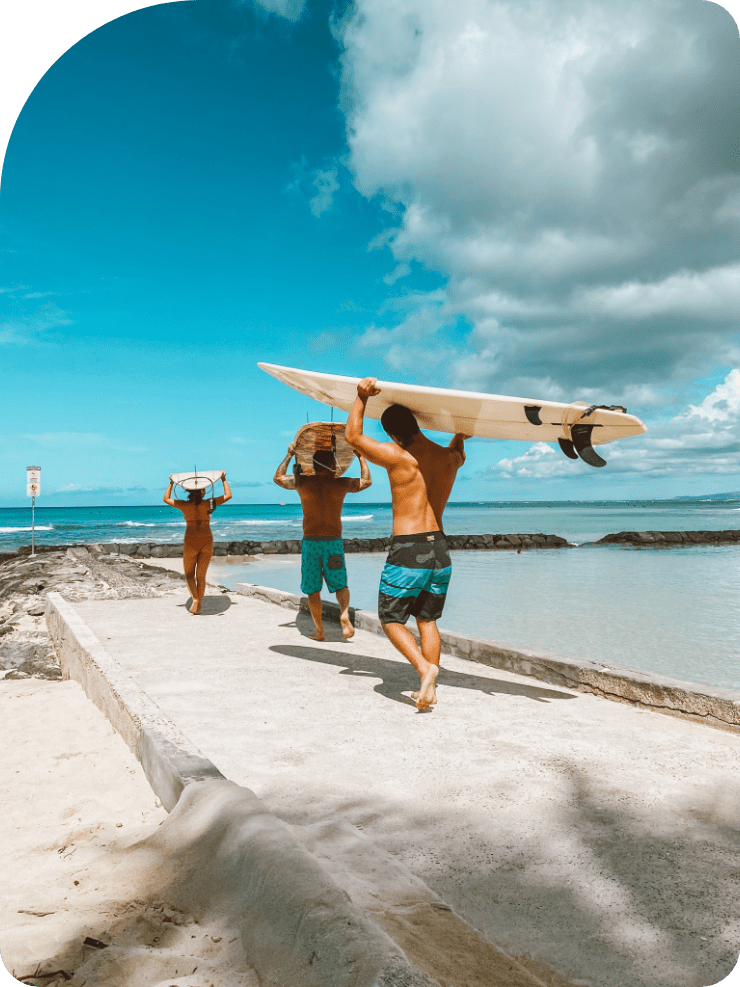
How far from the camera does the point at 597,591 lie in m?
13.5

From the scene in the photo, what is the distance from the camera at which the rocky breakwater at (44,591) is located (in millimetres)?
8250

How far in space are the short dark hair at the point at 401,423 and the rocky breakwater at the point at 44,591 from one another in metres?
5.33

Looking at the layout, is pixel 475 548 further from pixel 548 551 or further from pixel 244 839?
pixel 244 839

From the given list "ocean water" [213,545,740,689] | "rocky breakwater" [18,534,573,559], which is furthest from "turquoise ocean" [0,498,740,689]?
"rocky breakwater" [18,534,573,559]

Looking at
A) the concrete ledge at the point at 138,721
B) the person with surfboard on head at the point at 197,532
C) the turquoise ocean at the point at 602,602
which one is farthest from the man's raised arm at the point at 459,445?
the person with surfboard on head at the point at 197,532

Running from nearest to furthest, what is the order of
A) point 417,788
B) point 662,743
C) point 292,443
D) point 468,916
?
point 468,916, point 417,788, point 662,743, point 292,443

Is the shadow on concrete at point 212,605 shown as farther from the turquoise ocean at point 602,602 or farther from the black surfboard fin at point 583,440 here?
the black surfboard fin at point 583,440

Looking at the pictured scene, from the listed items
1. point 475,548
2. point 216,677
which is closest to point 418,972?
point 216,677

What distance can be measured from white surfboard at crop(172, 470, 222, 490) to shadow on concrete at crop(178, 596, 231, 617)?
179 centimetres

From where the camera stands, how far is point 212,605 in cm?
973

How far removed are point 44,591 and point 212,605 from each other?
3549mm

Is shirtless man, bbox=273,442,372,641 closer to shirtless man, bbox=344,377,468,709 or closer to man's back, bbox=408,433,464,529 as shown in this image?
man's back, bbox=408,433,464,529

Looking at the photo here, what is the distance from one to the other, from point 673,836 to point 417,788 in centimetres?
114

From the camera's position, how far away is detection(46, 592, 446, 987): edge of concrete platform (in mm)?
1493
